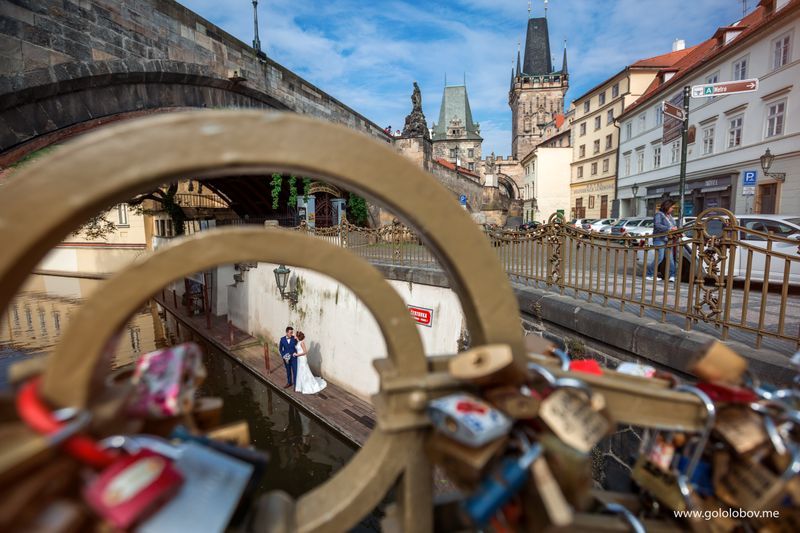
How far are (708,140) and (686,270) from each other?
19.6 metres

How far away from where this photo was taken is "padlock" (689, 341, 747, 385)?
1090 millimetres

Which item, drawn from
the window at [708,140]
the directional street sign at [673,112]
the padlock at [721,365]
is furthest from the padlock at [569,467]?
the window at [708,140]

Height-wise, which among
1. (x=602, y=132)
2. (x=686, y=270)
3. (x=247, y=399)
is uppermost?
(x=602, y=132)

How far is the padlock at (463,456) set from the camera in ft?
2.73

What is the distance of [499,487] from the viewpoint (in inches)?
33.2

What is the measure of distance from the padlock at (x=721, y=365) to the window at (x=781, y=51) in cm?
2325

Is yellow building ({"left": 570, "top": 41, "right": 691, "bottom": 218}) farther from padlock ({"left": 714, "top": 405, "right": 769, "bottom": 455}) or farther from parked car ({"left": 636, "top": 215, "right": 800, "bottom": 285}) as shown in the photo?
padlock ({"left": 714, "top": 405, "right": 769, "bottom": 455})

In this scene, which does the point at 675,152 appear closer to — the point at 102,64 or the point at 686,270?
the point at 686,270

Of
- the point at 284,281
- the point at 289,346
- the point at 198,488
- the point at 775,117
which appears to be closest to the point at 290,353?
the point at 289,346

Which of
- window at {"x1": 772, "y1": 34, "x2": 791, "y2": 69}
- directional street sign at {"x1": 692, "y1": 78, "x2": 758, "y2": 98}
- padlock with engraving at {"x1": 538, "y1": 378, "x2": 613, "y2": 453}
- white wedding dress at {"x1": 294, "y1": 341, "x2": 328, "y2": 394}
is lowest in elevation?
→ white wedding dress at {"x1": 294, "y1": 341, "x2": 328, "y2": 394}

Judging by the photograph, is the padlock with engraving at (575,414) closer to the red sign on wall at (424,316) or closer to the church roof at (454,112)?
the red sign on wall at (424,316)

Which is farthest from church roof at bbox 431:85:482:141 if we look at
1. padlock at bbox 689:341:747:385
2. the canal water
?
padlock at bbox 689:341:747:385

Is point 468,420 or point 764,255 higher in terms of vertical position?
point 468,420

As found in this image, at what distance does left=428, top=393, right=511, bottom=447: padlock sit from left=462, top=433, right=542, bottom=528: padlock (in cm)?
7
